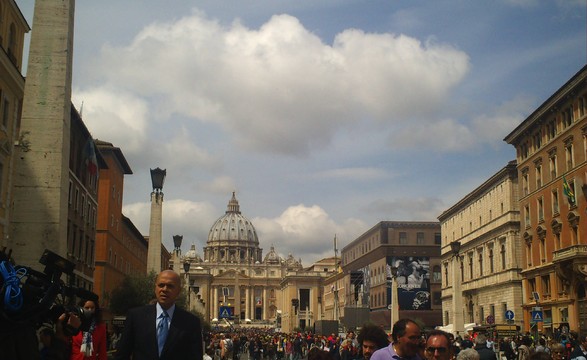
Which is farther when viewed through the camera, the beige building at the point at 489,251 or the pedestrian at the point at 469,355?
the beige building at the point at 489,251

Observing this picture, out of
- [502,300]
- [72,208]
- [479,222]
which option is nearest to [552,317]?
[502,300]

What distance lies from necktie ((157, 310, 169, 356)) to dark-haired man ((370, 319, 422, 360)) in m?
1.94

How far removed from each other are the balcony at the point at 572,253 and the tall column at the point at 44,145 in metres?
33.8

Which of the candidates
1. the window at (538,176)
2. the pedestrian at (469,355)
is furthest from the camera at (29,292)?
Result: the window at (538,176)

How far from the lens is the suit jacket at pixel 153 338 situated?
5344 mm

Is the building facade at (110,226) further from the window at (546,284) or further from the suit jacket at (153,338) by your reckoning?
the suit jacket at (153,338)

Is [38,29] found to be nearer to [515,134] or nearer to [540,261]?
[540,261]

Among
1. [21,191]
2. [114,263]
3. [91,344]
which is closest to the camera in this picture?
[91,344]

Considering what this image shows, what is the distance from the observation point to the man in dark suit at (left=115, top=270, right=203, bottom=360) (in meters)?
5.35

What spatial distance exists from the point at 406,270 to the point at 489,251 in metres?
28.7

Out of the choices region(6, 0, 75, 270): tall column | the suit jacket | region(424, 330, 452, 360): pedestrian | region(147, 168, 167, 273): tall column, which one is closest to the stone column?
region(147, 168, 167, 273): tall column

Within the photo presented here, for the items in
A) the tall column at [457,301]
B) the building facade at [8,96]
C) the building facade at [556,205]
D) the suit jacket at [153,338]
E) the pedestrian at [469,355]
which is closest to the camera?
the suit jacket at [153,338]

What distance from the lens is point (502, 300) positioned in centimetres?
5609

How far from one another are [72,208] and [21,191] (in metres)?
31.7
